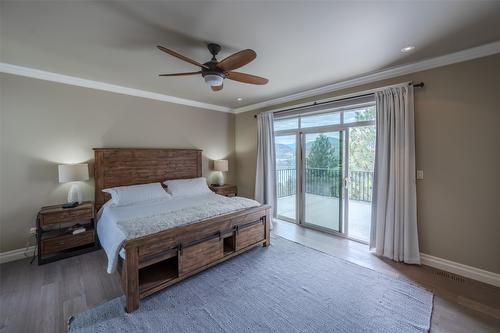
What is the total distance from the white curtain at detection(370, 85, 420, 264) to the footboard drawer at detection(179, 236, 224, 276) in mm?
2245

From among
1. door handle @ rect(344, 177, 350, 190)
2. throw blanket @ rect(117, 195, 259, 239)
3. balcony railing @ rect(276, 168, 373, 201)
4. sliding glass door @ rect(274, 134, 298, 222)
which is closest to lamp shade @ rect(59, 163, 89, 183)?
throw blanket @ rect(117, 195, 259, 239)

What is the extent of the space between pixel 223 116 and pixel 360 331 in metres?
4.57

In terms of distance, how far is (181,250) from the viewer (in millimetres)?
2309

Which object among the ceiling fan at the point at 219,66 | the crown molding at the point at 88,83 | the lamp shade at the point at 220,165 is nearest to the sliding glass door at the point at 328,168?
the lamp shade at the point at 220,165

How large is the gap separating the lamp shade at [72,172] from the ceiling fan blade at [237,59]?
2506 millimetres

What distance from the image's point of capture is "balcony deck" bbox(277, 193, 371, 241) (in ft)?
12.3

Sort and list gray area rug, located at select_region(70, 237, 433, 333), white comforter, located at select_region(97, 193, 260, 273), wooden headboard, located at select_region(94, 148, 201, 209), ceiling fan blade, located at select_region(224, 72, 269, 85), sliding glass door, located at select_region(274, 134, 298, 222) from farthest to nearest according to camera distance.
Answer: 1. sliding glass door, located at select_region(274, 134, 298, 222)
2. wooden headboard, located at select_region(94, 148, 201, 209)
3. ceiling fan blade, located at select_region(224, 72, 269, 85)
4. white comforter, located at select_region(97, 193, 260, 273)
5. gray area rug, located at select_region(70, 237, 433, 333)

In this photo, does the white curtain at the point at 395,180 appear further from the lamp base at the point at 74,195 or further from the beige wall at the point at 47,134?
the lamp base at the point at 74,195

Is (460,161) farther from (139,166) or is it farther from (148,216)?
(139,166)

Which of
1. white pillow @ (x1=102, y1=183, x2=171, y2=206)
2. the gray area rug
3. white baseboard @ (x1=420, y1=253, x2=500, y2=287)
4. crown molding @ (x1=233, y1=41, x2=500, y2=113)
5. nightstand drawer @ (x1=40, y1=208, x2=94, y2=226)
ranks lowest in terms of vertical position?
the gray area rug

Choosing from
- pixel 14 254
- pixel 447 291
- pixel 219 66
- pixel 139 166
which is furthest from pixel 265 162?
pixel 14 254

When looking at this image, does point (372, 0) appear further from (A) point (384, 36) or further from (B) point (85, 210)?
(B) point (85, 210)

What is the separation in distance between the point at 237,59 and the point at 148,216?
6.67 feet

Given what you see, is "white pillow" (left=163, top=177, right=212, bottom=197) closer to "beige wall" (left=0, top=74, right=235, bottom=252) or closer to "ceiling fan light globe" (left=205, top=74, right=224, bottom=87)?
"beige wall" (left=0, top=74, right=235, bottom=252)
